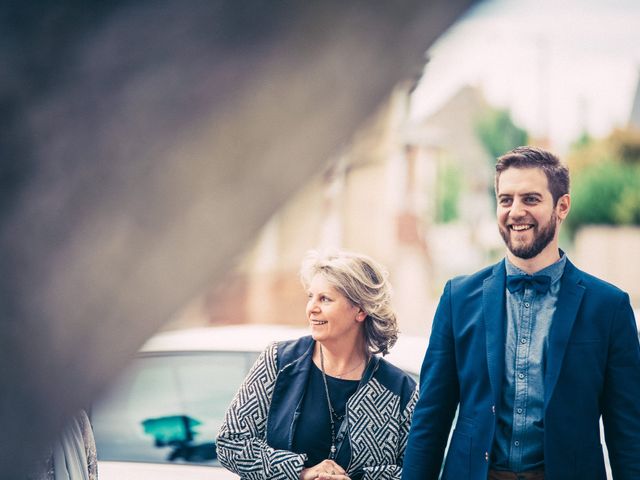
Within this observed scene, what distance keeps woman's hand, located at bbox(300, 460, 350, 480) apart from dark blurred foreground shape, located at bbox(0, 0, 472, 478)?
264 cm

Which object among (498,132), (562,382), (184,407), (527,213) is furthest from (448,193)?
(562,382)

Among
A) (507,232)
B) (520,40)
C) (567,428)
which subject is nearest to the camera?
(567,428)

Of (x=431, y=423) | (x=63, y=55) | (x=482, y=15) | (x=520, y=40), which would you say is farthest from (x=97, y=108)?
(x=520, y=40)

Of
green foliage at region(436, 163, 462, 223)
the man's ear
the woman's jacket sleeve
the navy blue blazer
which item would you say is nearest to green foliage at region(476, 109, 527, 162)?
green foliage at region(436, 163, 462, 223)

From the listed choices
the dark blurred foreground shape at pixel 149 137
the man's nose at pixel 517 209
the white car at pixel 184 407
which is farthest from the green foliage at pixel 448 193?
the dark blurred foreground shape at pixel 149 137

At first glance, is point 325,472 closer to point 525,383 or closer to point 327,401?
point 327,401

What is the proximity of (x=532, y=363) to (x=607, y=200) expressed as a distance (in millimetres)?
21815

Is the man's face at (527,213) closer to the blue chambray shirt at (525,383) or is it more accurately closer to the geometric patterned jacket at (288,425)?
the blue chambray shirt at (525,383)

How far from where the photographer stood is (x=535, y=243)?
245cm

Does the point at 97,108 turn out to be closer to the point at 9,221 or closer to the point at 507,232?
the point at 9,221

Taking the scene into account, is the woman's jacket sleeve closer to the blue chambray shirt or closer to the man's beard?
the blue chambray shirt

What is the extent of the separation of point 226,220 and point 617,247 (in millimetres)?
23314

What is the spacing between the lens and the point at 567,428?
91.4 inches

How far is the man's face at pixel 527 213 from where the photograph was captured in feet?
7.99
